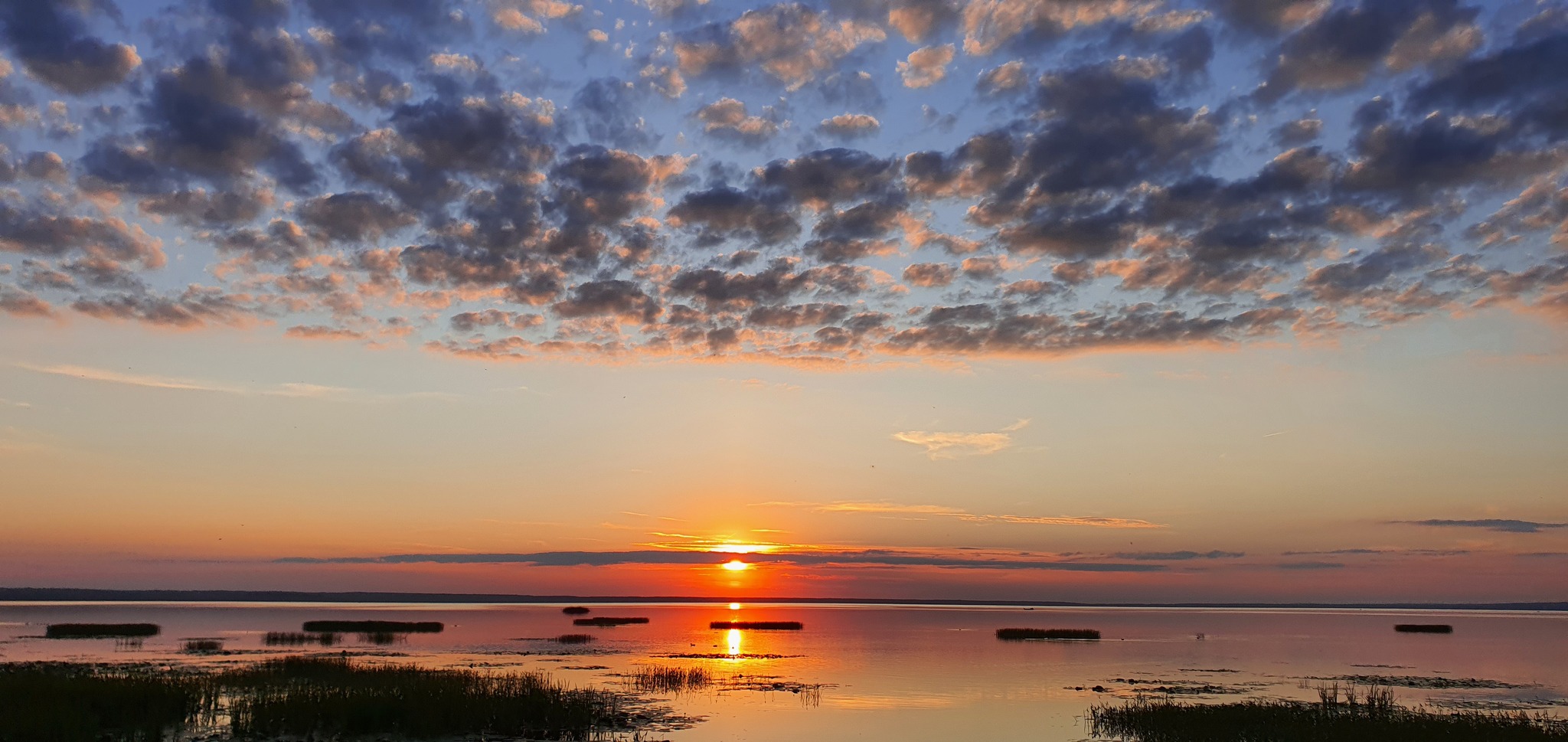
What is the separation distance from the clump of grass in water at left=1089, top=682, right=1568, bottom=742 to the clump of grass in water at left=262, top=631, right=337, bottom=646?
52.2 m

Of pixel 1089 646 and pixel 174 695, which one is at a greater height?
pixel 174 695

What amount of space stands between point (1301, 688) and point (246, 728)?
42.5 m

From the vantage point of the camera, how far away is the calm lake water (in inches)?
1409

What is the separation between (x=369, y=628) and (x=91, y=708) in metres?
61.7

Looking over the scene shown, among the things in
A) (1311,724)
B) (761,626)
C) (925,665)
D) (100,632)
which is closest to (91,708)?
(1311,724)

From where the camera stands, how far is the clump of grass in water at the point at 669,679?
1650 inches

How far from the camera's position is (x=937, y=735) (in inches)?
1277

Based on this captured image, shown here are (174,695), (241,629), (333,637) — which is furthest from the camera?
(241,629)

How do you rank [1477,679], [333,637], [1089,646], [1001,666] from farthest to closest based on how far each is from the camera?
1. [1089,646]
2. [333,637]
3. [1001,666]
4. [1477,679]

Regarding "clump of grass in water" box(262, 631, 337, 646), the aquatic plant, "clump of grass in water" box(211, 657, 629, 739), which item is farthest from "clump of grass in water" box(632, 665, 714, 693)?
the aquatic plant

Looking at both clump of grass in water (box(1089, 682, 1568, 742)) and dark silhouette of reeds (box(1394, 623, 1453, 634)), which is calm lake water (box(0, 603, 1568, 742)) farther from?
dark silhouette of reeds (box(1394, 623, 1453, 634))

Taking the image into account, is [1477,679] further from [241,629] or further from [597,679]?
[241,629]

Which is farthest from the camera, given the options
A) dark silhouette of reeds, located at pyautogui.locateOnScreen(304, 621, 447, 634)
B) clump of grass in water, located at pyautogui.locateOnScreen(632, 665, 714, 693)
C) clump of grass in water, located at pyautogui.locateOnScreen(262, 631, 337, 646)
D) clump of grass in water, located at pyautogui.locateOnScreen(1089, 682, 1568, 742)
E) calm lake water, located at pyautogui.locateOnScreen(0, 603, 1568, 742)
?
dark silhouette of reeds, located at pyautogui.locateOnScreen(304, 621, 447, 634)

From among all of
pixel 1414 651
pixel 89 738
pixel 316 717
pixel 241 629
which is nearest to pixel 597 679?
pixel 316 717
